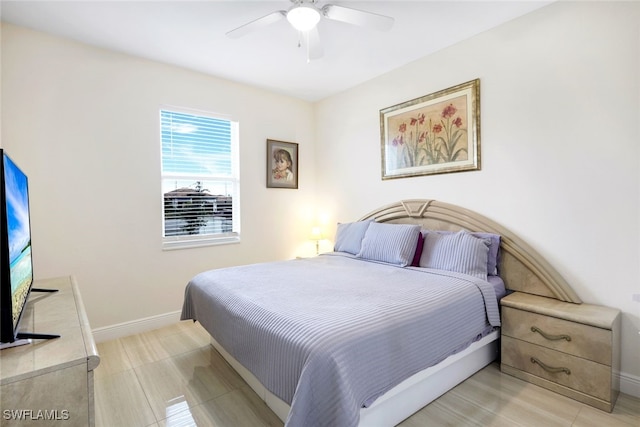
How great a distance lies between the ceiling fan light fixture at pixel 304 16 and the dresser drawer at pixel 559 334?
2402 mm

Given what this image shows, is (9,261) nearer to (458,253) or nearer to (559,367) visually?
(458,253)

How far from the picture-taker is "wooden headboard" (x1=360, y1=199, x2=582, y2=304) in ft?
7.20

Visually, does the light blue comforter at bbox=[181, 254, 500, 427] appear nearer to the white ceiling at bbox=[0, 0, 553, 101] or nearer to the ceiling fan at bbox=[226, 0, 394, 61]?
the ceiling fan at bbox=[226, 0, 394, 61]

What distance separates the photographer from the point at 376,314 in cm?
156

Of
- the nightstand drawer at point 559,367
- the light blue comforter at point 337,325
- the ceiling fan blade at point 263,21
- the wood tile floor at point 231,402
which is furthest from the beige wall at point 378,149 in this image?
the ceiling fan blade at point 263,21

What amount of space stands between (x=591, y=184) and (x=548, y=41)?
111cm

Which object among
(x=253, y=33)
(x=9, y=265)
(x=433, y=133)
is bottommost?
(x=9, y=265)

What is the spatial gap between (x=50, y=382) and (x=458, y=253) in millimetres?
2491

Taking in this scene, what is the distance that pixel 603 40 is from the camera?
1998 millimetres

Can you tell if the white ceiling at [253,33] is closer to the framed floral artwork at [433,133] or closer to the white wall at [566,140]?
the white wall at [566,140]

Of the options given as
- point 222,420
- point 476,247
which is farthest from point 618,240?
point 222,420

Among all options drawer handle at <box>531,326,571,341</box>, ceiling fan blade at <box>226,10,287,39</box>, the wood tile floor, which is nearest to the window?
the wood tile floor

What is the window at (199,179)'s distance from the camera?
321 centimetres

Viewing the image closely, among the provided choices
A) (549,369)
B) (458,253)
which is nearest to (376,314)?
(458,253)
